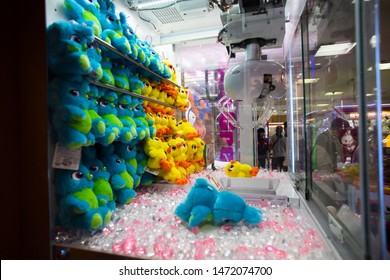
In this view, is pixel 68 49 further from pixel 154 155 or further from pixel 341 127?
pixel 341 127

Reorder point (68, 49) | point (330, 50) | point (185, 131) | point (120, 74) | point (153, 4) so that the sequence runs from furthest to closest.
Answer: point (185, 131), point (153, 4), point (330, 50), point (120, 74), point (68, 49)

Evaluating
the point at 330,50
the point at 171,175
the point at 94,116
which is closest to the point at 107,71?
the point at 94,116

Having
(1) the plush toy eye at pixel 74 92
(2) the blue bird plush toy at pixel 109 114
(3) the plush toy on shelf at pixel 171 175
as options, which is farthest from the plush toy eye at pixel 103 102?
(3) the plush toy on shelf at pixel 171 175

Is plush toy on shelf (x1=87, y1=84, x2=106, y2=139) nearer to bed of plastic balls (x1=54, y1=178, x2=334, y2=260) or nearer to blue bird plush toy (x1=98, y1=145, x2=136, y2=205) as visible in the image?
blue bird plush toy (x1=98, y1=145, x2=136, y2=205)

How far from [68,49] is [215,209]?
3.25 ft

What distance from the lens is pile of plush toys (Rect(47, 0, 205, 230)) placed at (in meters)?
0.88

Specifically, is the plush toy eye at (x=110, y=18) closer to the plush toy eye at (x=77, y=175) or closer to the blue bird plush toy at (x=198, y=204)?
the plush toy eye at (x=77, y=175)

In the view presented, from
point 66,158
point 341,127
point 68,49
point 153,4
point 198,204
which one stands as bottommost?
point 198,204

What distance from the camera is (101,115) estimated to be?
115 centimetres

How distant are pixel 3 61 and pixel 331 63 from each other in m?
1.99

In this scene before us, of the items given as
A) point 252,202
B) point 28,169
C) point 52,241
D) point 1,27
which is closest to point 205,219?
point 252,202

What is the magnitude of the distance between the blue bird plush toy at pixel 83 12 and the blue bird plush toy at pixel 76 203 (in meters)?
0.74

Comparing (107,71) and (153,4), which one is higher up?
(153,4)

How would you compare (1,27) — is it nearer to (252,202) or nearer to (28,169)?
(28,169)
